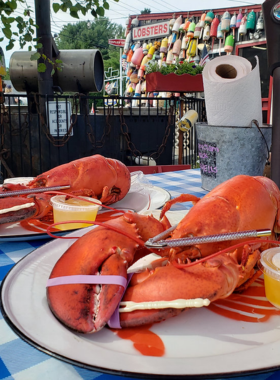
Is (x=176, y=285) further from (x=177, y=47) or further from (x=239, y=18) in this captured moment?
(x=177, y=47)

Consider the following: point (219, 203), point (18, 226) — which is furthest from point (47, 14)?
point (219, 203)

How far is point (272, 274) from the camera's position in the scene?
596 mm

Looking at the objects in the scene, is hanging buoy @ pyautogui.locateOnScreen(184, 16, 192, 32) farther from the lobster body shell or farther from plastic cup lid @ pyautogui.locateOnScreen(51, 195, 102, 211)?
the lobster body shell

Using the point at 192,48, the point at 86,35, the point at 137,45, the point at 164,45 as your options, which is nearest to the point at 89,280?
the point at 192,48

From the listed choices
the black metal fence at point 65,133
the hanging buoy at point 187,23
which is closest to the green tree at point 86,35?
the hanging buoy at point 187,23

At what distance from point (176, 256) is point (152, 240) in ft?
0.26

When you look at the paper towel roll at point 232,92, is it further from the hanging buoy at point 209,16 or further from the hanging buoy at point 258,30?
the hanging buoy at point 209,16

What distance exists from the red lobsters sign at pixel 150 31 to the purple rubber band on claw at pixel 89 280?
12.5 m

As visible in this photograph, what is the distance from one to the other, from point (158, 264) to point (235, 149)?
879mm

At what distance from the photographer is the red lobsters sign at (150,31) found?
1172cm

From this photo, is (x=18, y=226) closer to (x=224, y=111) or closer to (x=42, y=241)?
(x=42, y=241)

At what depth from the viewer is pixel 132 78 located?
1273 centimetres

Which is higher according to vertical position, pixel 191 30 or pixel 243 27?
pixel 191 30

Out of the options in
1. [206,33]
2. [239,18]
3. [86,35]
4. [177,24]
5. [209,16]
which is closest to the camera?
[239,18]
